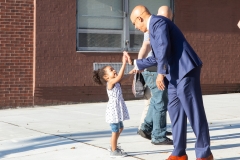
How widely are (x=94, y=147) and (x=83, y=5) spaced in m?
6.31

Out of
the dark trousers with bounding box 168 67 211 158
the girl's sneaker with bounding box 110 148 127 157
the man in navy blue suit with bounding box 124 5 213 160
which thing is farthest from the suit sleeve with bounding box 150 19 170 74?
the girl's sneaker with bounding box 110 148 127 157

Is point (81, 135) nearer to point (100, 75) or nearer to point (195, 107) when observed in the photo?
point (100, 75)

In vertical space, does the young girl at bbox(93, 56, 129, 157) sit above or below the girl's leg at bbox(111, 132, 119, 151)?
above

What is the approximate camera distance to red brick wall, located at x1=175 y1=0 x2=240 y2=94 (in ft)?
47.2

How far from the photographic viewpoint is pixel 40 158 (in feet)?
22.5

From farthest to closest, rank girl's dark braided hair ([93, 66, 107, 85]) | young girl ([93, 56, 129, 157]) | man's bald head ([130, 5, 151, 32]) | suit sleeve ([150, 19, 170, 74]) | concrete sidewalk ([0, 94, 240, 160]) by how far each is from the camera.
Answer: concrete sidewalk ([0, 94, 240, 160]) → girl's dark braided hair ([93, 66, 107, 85]) → young girl ([93, 56, 129, 157]) → man's bald head ([130, 5, 151, 32]) → suit sleeve ([150, 19, 170, 74])

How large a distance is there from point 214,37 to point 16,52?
536cm

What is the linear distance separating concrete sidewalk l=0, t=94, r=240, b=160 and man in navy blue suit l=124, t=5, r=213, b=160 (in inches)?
24.2

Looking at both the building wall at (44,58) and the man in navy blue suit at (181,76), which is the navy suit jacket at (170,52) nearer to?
the man in navy blue suit at (181,76)

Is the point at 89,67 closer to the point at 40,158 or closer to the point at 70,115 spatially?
the point at 70,115

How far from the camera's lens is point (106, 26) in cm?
1345

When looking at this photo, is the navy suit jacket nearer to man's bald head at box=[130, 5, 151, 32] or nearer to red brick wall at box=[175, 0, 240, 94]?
man's bald head at box=[130, 5, 151, 32]

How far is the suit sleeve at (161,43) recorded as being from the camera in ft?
19.9

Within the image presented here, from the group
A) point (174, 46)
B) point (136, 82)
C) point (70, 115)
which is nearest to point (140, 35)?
point (70, 115)
